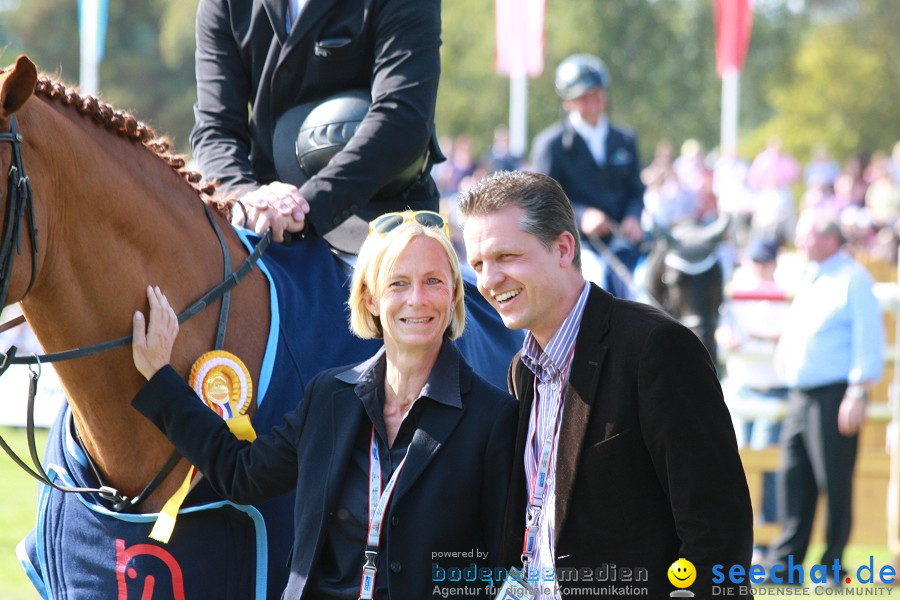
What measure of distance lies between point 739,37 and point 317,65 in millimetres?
11525

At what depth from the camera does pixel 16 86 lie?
9.76 feet

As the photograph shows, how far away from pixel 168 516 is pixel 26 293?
0.70 m

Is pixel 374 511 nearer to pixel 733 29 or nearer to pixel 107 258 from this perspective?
pixel 107 258

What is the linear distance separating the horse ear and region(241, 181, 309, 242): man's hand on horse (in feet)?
3.39

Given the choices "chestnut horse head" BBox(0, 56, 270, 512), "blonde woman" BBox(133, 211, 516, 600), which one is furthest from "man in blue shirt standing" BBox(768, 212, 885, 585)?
"blonde woman" BBox(133, 211, 516, 600)

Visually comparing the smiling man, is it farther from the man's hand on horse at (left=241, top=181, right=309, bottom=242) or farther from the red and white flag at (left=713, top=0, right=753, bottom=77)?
the red and white flag at (left=713, top=0, right=753, bottom=77)

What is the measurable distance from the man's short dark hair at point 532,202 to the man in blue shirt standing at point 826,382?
5.96 meters

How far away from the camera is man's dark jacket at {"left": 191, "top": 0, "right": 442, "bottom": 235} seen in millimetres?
4059

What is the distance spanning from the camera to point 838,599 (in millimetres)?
7410

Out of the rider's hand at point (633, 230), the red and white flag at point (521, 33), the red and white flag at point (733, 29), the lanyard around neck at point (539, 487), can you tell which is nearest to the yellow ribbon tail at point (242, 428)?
the lanyard around neck at point (539, 487)

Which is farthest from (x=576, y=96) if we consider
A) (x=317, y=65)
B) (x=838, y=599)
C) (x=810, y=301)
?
(x=317, y=65)

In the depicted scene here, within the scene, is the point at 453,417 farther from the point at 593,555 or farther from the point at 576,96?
the point at 576,96

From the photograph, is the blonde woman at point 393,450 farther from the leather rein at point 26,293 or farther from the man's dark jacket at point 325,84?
the man's dark jacket at point 325,84

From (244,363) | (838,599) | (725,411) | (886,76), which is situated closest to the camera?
(725,411)
